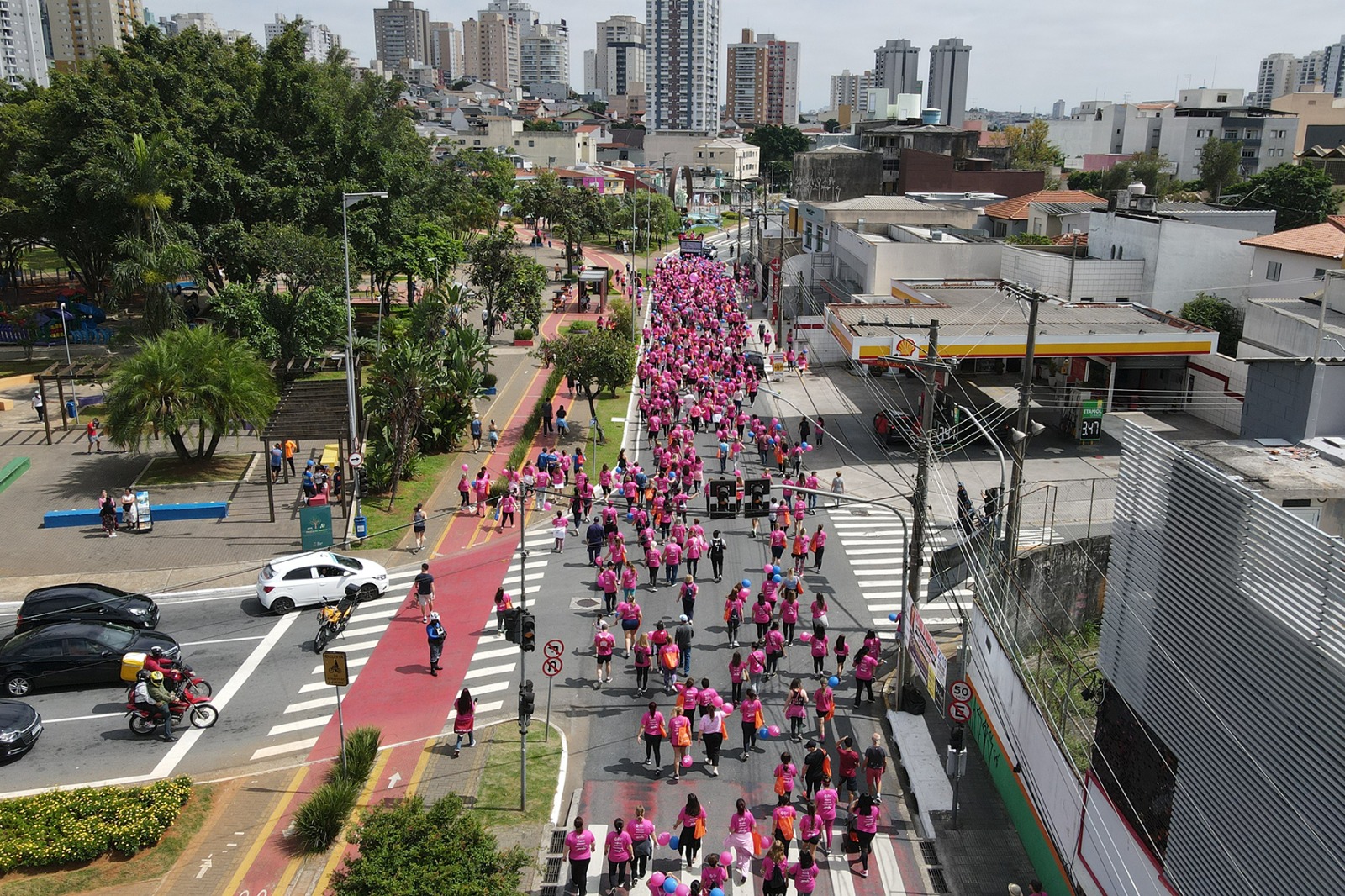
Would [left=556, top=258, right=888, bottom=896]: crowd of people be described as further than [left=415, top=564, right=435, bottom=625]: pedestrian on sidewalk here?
No

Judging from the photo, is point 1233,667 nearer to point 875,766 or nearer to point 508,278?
point 875,766

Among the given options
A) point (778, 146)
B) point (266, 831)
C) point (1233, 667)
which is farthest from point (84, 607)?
point (778, 146)

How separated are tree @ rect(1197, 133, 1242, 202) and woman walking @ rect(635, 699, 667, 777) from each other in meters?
105

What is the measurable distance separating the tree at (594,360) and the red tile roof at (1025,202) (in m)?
36.2

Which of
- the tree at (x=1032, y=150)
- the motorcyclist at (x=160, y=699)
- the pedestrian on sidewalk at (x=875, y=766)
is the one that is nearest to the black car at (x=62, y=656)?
the motorcyclist at (x=160, y=699)

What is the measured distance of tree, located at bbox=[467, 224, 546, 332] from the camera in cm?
5691

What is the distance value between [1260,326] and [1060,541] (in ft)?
72.1

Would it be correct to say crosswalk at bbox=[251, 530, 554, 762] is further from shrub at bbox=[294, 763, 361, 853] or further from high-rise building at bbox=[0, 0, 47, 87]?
high-rise building at bbox=[0, 0, 47, 87]

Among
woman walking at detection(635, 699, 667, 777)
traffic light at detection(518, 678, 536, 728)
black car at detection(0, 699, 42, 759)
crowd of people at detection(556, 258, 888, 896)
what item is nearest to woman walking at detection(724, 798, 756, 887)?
crowd of people at detection(556, 258, 888, 896)

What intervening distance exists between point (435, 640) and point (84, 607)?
8.04m

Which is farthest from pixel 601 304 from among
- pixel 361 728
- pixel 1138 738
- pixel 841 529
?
pixel 1138 738

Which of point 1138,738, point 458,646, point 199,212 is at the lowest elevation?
point 458,646

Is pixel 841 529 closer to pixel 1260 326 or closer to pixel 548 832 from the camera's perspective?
pixel 548 832

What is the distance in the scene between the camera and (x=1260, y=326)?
4050cm
